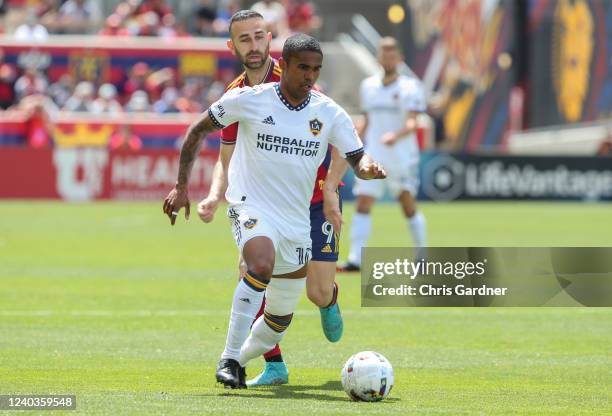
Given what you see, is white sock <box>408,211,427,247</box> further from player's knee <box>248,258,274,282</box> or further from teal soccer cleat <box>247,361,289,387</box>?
player's knee <box>248,258,274,282</box>

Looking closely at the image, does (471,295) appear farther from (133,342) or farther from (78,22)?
(78,22)

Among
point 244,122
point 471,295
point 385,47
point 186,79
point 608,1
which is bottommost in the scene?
point 471,295

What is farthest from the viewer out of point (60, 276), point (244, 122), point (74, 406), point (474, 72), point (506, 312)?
point (474, 72)

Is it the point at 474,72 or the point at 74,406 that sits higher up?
the point at 474,72

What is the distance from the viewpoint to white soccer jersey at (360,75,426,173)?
17.1 meters

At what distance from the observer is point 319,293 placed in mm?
9234

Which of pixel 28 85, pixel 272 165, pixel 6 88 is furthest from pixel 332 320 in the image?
pixel 6 88

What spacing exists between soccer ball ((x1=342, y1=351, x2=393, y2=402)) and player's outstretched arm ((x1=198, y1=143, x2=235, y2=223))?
1.35 metres

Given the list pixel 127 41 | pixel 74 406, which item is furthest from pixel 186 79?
pixel 74 406

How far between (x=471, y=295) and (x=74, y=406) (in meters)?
4.13

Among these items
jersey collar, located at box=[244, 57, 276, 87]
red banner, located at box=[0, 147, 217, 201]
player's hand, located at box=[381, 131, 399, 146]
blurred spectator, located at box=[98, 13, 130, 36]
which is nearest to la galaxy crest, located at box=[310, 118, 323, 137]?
jersey collar, located at box=[244, 57, 276, 87]

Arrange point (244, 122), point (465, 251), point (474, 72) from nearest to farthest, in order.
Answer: point (244, 122)
point (465, 251)
point (474, 72)

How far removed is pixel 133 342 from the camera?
34.2 ft

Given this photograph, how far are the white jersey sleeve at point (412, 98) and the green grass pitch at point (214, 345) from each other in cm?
231
